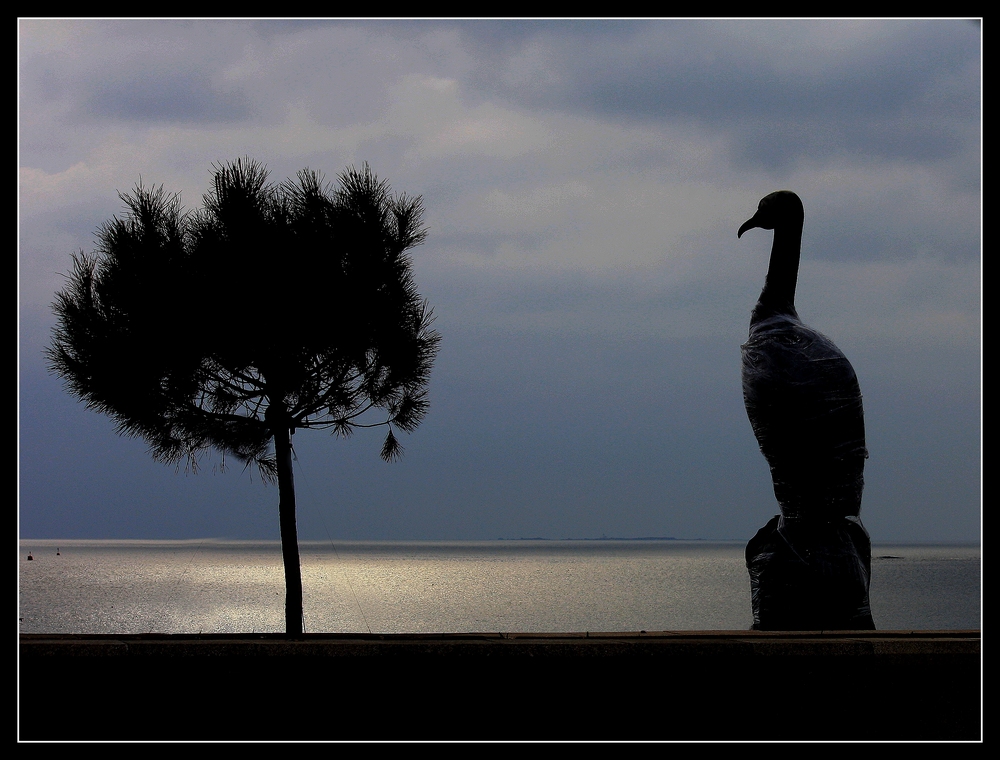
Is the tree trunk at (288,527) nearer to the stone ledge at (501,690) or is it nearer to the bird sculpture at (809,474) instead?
the bird sculpture at (809,474)

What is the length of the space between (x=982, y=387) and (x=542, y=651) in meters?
2.31

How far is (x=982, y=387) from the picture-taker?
14.8ft

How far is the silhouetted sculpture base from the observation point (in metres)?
7.88

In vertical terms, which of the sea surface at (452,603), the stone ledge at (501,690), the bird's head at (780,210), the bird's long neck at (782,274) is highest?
the bird's head at (780,210)

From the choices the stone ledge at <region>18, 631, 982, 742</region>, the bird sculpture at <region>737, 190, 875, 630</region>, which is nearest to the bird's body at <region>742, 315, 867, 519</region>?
the bird sculpture at <region>737, 190, 875, 630</region>

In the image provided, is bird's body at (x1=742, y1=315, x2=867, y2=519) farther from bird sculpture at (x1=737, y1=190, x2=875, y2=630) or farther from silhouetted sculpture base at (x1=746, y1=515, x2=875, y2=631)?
silhouetted sculpture base at (x1=746, y1=515, x2=875, y2=631)

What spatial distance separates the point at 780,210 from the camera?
8.39m

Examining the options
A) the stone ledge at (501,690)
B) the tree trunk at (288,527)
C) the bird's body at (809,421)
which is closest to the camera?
the stone ledge at (501,690)

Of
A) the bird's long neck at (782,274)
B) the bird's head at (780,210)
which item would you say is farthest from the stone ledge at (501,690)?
the bird's head at (780,210)

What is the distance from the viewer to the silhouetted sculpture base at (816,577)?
7875 millimetres

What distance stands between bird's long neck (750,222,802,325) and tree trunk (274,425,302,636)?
5695 millimetres

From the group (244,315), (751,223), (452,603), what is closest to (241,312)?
(244,315)

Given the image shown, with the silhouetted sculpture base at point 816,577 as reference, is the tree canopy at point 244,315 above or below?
above
